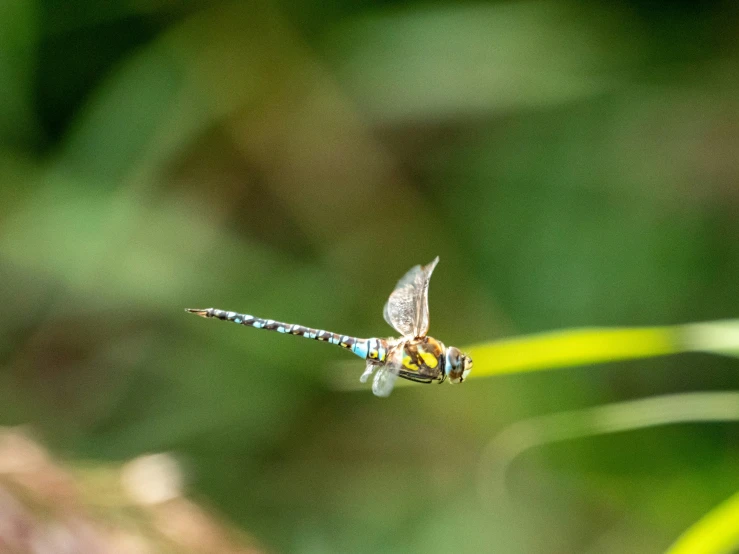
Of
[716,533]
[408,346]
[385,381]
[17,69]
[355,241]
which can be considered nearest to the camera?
[716,533]

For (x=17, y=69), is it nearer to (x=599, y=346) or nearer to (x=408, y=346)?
(x=408, y=346)

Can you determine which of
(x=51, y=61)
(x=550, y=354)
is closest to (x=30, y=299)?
(x=51, y=61)

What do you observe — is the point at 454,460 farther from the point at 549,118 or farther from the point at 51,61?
the point at 51,61

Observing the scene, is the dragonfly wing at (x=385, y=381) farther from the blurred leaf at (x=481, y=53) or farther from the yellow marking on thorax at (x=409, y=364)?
the blurred leaf at (x=481, y=53)

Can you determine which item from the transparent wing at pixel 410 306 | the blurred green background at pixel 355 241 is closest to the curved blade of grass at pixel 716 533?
the transparent wing at pixel 410 306

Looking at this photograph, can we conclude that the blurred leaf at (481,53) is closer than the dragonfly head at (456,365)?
No

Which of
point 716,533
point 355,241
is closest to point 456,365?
point 716,533
